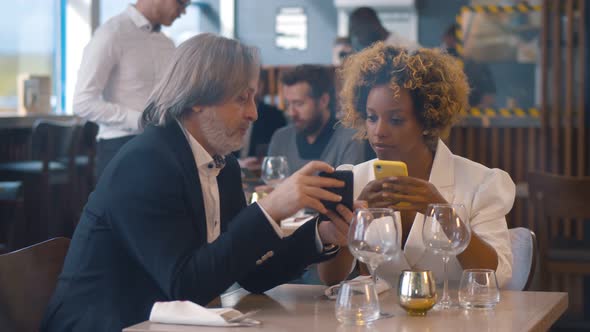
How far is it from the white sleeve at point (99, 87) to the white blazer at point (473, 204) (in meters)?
2.39

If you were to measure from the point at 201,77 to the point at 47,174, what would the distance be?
13.8 feet

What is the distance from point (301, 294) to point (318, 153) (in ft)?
8.27

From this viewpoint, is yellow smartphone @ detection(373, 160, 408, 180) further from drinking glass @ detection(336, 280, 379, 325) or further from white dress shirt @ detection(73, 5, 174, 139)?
white dress shirt @ detection(73, 5, 174, 139)

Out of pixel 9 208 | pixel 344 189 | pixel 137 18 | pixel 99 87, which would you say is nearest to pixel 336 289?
pixel 344 189

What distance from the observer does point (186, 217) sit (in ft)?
6.60

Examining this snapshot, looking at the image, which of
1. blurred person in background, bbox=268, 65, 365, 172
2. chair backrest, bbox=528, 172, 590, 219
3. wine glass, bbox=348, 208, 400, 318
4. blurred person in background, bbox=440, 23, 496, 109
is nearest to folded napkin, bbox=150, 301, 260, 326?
wine glass, bbox=348, 208, 400, 318

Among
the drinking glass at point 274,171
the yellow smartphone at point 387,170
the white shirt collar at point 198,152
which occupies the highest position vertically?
the white shirt collar at point 198,152

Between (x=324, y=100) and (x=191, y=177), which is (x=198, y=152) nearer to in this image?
(x=191, y=177)

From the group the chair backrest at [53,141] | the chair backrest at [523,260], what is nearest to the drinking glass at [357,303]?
the chair backrest at [523,260]

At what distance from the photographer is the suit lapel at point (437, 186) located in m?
2.43

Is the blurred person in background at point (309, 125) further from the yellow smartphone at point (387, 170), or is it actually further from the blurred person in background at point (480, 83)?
the blurred person in background at point (480, 83)

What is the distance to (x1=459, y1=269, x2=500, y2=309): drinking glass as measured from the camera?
1932mm

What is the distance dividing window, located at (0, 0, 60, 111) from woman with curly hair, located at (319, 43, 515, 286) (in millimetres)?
4722

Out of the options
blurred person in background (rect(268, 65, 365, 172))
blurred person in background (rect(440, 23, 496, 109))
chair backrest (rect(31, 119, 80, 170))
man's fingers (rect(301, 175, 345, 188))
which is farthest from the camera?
blurred person in background (rect(440, 23, 496, 109))
